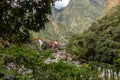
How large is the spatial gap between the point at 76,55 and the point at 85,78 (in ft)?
123

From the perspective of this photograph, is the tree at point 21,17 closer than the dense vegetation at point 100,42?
Yes

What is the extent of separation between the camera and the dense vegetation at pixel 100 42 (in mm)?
64475

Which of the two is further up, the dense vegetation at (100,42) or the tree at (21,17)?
the dense vegetation at (100,42)

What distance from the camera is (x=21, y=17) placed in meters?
12.8

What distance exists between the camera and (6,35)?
13.2 metres

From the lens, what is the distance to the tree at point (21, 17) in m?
12.6

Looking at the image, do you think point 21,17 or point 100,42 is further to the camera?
point 100,42

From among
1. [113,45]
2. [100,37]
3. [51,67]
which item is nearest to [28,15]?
[51,67]

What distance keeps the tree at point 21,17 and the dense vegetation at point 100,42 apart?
48.0m

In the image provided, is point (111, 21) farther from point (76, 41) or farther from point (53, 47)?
point (53, 47)

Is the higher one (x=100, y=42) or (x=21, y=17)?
(x=100, y=42)

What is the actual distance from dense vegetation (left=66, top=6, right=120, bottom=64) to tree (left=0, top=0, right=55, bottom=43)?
48.0 m

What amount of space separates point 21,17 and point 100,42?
55813mm

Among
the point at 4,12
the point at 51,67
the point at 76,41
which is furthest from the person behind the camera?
the point at 76,41
